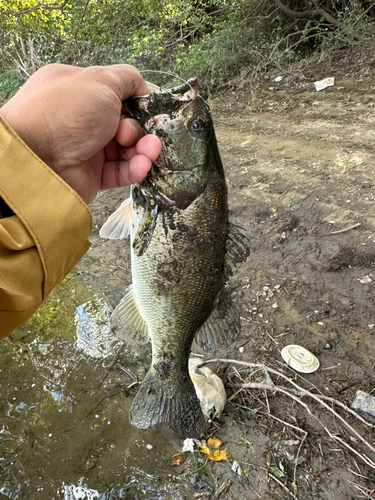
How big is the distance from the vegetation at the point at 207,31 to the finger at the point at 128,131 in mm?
7009

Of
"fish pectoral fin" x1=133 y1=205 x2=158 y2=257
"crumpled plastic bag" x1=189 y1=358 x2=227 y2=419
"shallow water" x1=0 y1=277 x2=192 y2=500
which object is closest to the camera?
"fish pectoral fin" x1=133 y1=205 x2=158 y2=257

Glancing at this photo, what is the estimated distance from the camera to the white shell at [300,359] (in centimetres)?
283

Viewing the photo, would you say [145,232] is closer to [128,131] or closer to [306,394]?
[128,131]

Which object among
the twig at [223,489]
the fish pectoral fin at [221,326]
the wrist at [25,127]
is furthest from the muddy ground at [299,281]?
the wrist at [25,127]

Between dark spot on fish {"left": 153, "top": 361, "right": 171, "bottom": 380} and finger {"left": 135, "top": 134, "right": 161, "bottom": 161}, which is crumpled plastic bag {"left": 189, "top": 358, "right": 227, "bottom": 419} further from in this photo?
finger {"left": 135, "top": 134, "right": 161, "bottom": 161}

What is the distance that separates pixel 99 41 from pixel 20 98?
9614 millimetres

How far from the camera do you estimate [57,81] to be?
157 centimetres

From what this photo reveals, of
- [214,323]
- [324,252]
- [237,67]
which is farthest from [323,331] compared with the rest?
[237,67]

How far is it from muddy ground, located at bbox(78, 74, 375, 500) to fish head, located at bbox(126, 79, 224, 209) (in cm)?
184

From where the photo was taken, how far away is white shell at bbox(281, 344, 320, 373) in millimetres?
2834

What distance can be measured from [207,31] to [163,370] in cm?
993

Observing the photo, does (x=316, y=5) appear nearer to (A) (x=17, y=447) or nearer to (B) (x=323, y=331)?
(B) (x=323, y=331)

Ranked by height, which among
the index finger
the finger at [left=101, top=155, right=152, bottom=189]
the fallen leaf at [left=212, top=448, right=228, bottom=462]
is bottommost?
the fallen leaf at [left=212, top=448, right=228, bottom=462]

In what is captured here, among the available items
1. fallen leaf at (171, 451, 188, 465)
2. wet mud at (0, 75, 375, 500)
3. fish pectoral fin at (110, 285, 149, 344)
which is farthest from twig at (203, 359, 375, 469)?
fish pectoral fin at (110, 285, 149, 344)
